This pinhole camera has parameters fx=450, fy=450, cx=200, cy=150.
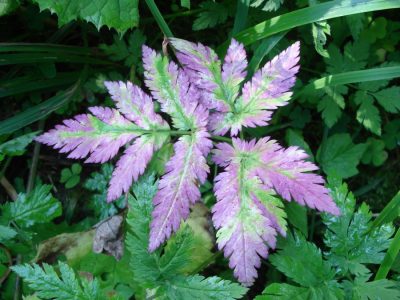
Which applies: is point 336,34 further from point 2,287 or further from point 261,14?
point 2,287

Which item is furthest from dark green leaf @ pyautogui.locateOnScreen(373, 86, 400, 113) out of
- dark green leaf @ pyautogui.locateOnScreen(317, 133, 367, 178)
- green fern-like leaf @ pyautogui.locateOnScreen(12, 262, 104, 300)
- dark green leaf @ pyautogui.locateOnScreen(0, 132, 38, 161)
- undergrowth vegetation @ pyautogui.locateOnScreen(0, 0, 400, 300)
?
dark green leaf @ pyautogui.locateOnScreen(0, 132, 38, 161)

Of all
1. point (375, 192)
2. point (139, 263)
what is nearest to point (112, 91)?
point (139, 263)

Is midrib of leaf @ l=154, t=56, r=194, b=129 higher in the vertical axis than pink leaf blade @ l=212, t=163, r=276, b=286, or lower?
higher

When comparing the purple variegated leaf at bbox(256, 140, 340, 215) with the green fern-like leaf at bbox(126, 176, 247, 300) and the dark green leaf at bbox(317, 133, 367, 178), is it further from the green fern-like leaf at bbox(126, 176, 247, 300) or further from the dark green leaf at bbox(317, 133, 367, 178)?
the dark green leaf at bbox(317, 133, 367, 178)

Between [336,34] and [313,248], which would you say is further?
[336,34]

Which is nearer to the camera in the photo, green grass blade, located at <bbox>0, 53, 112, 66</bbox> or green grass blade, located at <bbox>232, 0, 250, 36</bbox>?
green grass blade, located at <bbox>232, 0, 250, 36</bbox>

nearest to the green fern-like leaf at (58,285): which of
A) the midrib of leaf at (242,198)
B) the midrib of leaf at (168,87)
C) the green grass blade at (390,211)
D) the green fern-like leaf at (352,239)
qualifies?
the midrib of leaf at (242,198)

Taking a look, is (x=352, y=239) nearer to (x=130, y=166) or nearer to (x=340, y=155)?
(x=340, y=155)
